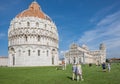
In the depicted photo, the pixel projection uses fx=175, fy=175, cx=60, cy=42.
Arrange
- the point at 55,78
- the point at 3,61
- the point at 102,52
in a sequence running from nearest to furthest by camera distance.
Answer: the point at 55,78 < the point at 3,61 < the point at 102,52

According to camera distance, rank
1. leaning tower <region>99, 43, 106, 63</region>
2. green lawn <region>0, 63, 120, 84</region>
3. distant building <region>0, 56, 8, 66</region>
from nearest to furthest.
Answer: green lawn <region>0, 63, 120, 84</region> < distant building <region>0, 56, 8, 66</region> < leaning tower <region>99, 43, 106, 63</region>

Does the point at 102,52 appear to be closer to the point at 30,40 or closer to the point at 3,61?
the point at 3,61

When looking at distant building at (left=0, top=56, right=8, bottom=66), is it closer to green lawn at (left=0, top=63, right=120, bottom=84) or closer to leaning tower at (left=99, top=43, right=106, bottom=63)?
green lawn at (left=0, top=63, right=120, bottom=84)

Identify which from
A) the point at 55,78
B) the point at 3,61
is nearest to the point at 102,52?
the point at 3,61

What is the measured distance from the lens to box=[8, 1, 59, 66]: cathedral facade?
232ft

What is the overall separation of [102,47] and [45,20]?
364 ft

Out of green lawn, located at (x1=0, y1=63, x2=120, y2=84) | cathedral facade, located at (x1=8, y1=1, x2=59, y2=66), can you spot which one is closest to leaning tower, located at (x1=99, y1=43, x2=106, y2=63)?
cathedral facade, located at (x1=8, y1=1, x2=59, y2=66)

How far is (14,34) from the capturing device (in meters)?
73.3

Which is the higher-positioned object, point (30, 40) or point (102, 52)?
point (30, 40)

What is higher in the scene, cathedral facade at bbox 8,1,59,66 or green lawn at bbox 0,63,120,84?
cathedral facade at bbox 8,1,59,66

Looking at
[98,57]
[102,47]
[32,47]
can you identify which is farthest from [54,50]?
[102,47]

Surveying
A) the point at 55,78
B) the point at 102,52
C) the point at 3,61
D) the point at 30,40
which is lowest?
the point at 55,78

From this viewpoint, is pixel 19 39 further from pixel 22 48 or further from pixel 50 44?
pixel 50 44

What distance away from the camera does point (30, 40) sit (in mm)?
71125
